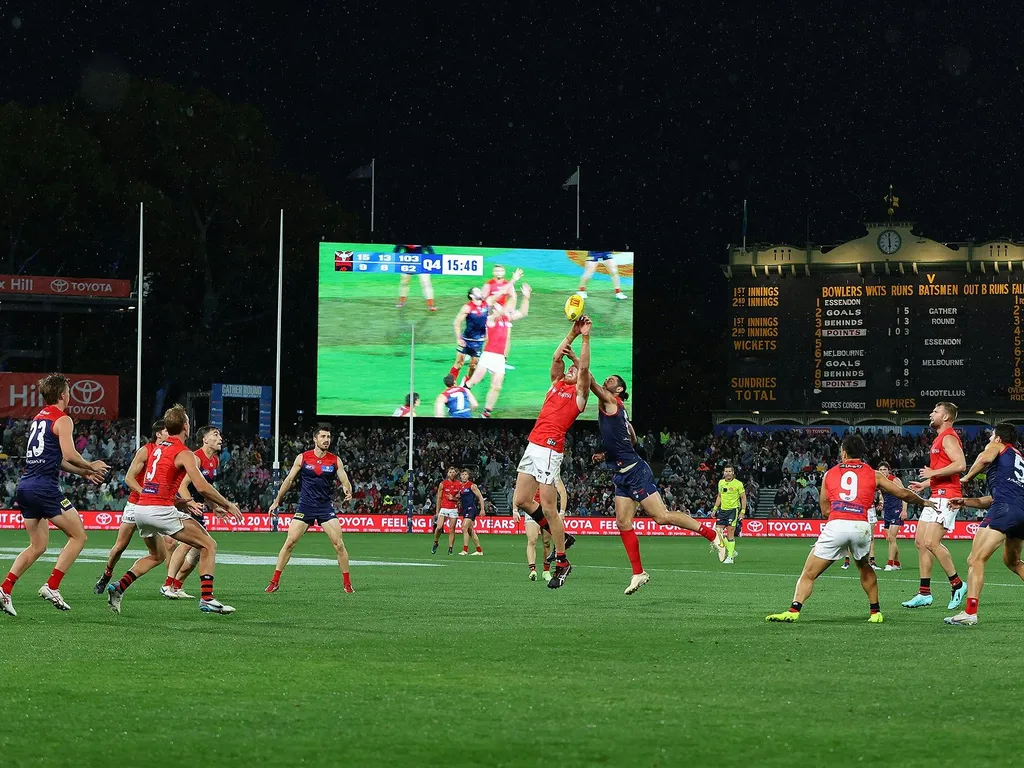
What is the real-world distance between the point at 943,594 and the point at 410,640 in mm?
10057

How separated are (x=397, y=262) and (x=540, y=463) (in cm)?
3475

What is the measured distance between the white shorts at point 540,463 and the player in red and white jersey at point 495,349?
1330 inches

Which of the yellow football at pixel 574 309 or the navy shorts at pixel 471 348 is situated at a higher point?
the navy shorts at pixel 471 348

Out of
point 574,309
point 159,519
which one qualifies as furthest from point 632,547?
point 159,519

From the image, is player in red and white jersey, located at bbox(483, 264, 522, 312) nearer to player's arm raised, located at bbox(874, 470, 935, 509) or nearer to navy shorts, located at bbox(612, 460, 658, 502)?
navy shorts, located at bbox(612, 460, 658, 502)

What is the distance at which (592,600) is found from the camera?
17469 millimetres

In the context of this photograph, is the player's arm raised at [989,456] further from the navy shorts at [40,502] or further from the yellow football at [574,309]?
the navy shorts at [40,502]

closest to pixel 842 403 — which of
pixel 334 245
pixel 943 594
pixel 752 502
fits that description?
pixel 752 502

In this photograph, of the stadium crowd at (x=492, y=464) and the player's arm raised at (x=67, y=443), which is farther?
the stadium crowd at (x=492, y=464)

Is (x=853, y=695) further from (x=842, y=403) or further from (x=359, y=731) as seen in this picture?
(x=842, y=403)

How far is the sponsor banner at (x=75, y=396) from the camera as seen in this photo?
59438 mm

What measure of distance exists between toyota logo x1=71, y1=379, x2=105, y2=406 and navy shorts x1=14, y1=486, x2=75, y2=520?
4720 cm

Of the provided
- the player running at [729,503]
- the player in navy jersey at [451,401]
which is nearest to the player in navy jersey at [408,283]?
the player in navy jersey at [451,401]

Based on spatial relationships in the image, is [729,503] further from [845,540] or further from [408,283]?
[408,283]
